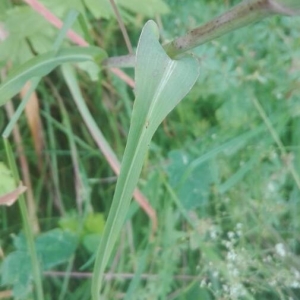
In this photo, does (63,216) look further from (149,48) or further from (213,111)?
(149,48)

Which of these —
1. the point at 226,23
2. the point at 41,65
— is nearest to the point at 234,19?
the point at 226,23

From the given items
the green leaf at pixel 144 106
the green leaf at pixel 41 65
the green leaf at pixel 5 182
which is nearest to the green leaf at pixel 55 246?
the green leaf at pixel 5 182

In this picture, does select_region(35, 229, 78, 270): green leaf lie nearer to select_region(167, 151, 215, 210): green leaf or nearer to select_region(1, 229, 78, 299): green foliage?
select_region(1, 229, 78, 299): green foliage

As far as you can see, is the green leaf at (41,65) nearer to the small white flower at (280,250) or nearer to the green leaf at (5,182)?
the green leaf at (5,182)

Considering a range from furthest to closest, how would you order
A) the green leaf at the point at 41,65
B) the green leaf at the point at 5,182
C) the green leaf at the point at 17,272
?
the green leaf at the point at 17,272, the green leaf at the point at 5,182, the green leaf at the point at 41,65

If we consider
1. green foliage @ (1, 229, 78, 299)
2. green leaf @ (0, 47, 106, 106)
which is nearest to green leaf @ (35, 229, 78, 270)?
green foliage @ (1, 229, 78, 299)

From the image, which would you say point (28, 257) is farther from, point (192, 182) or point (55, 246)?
point (192, 182)
